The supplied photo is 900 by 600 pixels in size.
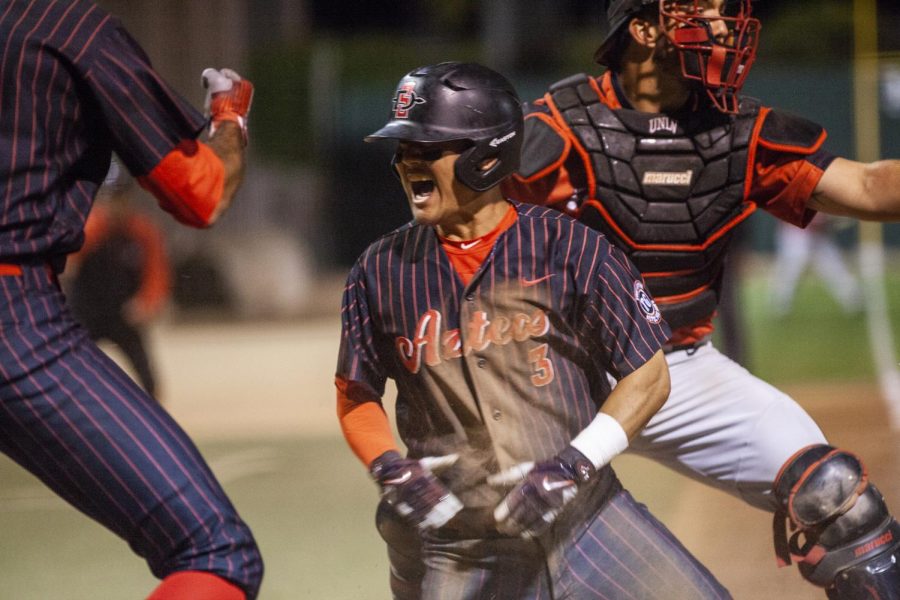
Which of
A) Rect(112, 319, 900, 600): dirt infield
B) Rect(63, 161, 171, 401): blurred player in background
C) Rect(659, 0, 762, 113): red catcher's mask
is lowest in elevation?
Rect(112, 319, 900, 600): dirt infield

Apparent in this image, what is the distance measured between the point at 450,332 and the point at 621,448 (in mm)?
513

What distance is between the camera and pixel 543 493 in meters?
2.87

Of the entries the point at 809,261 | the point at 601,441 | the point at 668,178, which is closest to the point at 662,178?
the point at 668,178

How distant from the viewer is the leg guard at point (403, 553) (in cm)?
328

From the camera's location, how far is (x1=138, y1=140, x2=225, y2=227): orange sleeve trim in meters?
2.80

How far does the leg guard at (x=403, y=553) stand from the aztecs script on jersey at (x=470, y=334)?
0.41 m

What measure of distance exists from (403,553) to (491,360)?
574 mm

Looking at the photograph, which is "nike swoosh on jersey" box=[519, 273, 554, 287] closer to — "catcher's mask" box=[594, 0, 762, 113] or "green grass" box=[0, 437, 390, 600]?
"catcher's mask" box=[594, 0, 762, 113]

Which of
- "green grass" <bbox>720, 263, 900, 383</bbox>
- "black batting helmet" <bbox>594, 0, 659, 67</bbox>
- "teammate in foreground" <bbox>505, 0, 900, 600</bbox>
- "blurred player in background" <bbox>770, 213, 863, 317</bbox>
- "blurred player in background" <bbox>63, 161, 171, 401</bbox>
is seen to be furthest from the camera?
"blurred player in background" <bbox>770, 213, 863, 317</bbox>

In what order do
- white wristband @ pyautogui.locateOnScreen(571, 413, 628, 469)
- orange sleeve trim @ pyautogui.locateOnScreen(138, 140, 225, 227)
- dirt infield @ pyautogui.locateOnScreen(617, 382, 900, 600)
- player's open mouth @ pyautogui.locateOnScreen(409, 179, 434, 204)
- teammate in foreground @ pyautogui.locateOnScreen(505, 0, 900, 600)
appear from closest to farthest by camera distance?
1. orange sleeve trim @ pyautogui.locateOnScreen(138, 140, 225, 227)
2. white wristband @ pyautogui.locateOnScreen(571, 413, 628, 469)
3. player's open mouth @ pyautogui.locateOnScreen(409, 179, 434, 204)
4. teammate in foreground @ pyautogui.locateOnScreen(505, 0, 900, 600)
5. dirt infield @ pyautogui.locateOnScreen(617, 382, 900, 600)

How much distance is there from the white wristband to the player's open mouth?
2.34 feet

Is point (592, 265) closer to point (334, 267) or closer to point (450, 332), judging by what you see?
point (450, 332)

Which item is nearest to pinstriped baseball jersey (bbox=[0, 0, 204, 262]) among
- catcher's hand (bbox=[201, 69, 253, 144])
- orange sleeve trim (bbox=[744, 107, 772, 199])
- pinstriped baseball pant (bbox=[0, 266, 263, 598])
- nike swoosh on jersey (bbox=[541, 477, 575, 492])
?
pinstriped baseball pant (bbox=[0, 266, 263, 598])

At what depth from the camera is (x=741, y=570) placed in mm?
4387
